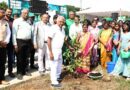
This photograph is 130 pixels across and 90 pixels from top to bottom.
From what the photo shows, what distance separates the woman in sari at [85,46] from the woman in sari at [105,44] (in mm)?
662

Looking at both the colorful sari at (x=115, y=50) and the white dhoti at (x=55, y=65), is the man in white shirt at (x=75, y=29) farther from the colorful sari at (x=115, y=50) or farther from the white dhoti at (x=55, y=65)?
the white dhoti at (x=55, y=65)

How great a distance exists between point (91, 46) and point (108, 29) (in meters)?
0.89

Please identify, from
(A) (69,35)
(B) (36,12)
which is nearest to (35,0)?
(B) (36,12)

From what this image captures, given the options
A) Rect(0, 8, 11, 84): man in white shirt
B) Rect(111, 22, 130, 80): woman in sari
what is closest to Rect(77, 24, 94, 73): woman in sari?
Rect(111, 22, 130, 80): woman in sari

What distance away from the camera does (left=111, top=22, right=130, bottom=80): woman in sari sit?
9.04 metres

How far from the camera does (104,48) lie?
1033 cm

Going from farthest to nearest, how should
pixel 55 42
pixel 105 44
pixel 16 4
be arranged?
pixel 16 4, pixel 105 44, pixel 55 42

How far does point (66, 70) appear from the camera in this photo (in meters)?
9.33

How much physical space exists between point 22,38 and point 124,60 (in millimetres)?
3078

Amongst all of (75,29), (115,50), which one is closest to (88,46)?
(75,29)

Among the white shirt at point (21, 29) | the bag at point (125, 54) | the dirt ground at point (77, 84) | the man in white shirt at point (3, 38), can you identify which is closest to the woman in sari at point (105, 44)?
the bag at point (125, 54)

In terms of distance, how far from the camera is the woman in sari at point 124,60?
904 centimetres

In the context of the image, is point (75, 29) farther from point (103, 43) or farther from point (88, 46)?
point (103, 43)

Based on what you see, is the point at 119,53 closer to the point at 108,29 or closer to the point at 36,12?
the point at 108,29
